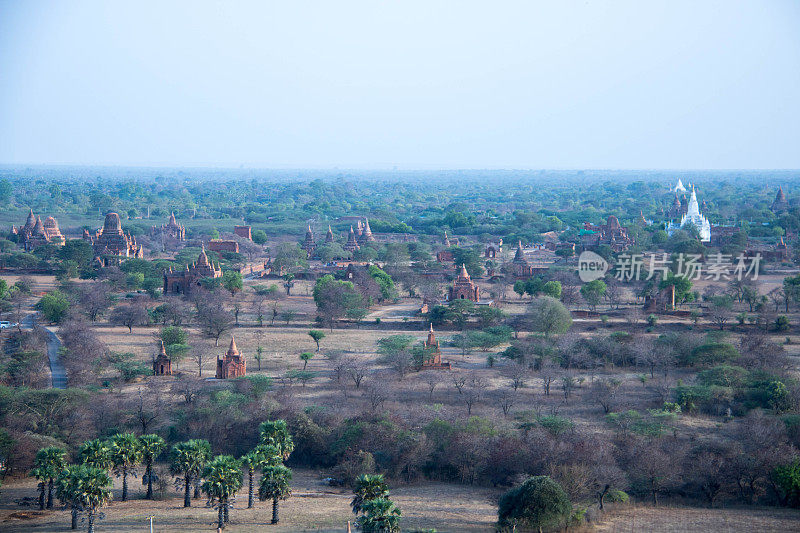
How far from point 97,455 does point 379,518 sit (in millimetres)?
7984

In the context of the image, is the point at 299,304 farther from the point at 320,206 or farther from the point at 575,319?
the point at 320,206

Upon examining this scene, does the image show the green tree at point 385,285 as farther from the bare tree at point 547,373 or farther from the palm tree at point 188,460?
the palm tree at point 188,460

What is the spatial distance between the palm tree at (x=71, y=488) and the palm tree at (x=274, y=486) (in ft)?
14.2

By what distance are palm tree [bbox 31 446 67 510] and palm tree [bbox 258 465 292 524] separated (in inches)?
214

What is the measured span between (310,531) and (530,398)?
1303 centimetres

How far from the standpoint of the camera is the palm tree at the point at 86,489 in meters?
19.8

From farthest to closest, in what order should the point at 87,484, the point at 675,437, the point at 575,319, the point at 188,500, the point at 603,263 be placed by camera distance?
the point at 603,263 < the point at 575,319 < the point at 675,437 < the point at 188,500 < the point at 87,484

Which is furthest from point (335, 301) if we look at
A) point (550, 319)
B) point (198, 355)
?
point (550, 319)

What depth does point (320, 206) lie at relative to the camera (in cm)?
→ 13988

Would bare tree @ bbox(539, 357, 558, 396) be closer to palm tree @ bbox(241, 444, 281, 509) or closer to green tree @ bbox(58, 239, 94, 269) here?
palm tree @ bbox(241, 444, 281, 509)

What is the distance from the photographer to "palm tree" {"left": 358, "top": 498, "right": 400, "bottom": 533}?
18406 millimetres

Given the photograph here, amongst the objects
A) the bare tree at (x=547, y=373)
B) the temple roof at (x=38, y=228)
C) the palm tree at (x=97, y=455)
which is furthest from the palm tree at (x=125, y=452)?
the temple roof at (x=38, y=228)

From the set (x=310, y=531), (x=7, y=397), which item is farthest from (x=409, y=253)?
(x=310, y=531)

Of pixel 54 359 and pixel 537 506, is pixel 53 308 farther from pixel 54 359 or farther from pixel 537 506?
pixel 537 506
